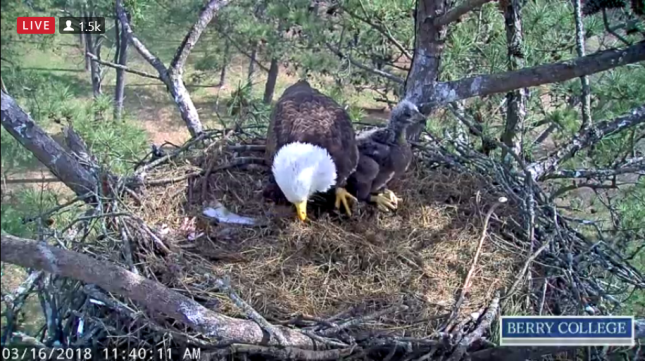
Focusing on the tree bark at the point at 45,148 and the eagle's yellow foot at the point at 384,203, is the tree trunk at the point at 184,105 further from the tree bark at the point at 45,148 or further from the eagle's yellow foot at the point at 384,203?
the eagle's yellow foot at the point at 384,203

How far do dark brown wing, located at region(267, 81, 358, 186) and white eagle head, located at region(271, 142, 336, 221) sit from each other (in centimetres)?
6

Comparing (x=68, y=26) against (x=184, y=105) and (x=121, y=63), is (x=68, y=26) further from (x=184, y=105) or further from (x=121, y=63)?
(x=121, y=63)

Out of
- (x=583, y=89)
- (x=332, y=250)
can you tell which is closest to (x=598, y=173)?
(x=583, y=89)

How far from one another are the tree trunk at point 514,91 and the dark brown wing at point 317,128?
0.89 metres

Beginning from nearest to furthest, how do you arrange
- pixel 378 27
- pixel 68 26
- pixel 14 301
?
pixel 14 301
pixel 68 26
pixel 378 27

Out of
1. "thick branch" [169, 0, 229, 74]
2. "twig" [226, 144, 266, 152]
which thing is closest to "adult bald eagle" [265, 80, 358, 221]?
"twig" [226, 144, 266, 152]

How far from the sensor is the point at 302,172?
288 centimetres

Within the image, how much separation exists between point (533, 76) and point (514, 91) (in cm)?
75

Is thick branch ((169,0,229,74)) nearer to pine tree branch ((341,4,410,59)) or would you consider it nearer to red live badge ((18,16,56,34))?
red live badge ((18,16,56,34))

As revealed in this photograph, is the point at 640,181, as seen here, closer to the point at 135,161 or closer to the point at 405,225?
the point at 405,225

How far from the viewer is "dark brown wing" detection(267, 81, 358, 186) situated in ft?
10.1

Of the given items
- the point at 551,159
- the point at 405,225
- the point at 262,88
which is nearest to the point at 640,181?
the point at 551,159

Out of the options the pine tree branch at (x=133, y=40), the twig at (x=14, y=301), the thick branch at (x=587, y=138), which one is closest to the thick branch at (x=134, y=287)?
the twig at (x=14, y=301)

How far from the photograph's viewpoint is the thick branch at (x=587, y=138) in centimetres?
304
